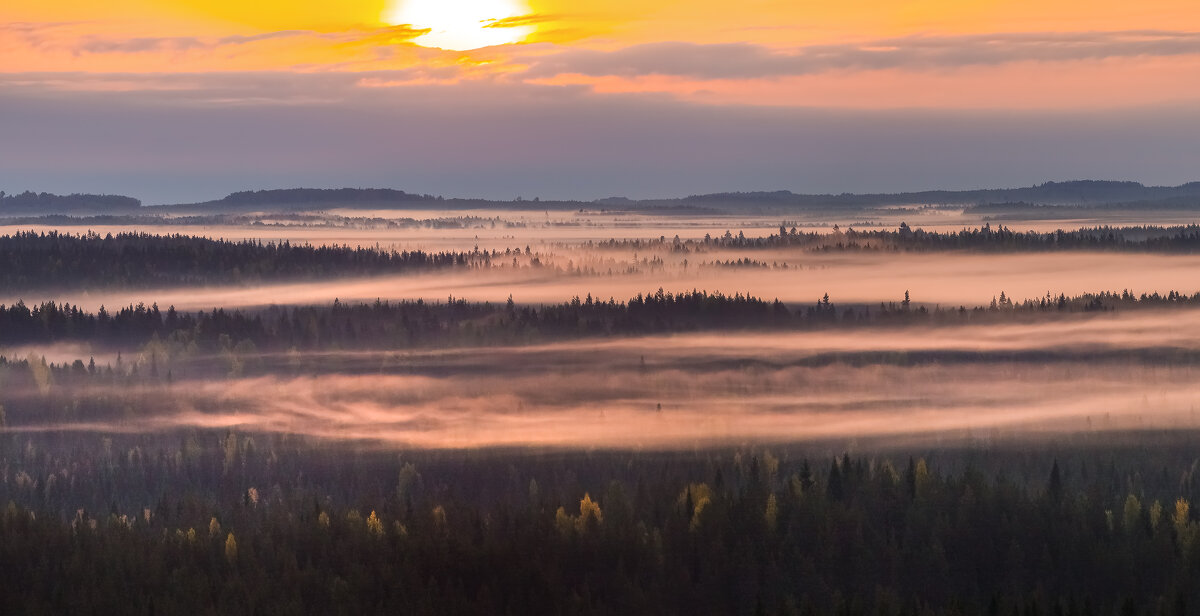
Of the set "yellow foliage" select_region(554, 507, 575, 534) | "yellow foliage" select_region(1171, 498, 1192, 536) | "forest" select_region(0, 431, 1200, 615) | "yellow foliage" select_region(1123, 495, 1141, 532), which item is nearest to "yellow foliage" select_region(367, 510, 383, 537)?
"forest" select_region(0, 431, 1200, 615)

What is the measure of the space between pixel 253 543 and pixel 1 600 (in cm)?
3438

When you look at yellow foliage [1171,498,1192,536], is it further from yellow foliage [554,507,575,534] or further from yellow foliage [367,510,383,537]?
yellow foliage [367,510,383,537]

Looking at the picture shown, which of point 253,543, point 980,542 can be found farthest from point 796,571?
point 253,543

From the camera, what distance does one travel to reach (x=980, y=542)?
169 meters

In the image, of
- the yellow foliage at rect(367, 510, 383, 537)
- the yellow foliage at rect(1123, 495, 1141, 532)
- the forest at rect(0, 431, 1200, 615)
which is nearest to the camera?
the forest at rect(0, 431, 1200, 615)

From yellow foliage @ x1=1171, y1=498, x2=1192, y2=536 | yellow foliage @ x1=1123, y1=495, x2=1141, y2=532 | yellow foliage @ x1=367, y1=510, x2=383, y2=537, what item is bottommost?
yellow foliage @ x1=1171, y1=498, x2=1192, y2=536

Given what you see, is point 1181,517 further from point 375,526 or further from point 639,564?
point 375,526

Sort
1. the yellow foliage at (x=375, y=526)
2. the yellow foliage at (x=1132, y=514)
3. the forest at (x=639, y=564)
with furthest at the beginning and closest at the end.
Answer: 1. the yellow foliage at (x=375, y=526)
2. the yellow foliage at (x=1132, y=514)
3. the forest at (x=639, y=564)

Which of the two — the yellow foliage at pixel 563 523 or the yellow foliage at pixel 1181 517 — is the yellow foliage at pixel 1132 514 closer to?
the yellow foliage at pixel 1181 517

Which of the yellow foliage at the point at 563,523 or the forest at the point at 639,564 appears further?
the yellow foliage at the point at 563,523

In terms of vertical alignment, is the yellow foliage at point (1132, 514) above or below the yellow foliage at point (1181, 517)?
above

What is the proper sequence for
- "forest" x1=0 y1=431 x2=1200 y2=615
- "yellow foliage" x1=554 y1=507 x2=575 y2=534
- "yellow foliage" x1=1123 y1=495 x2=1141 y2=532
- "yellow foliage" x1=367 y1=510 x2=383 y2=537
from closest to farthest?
"forest" x1=0 y1=431 x2=1200 y2=615, "yellow foliage" x1=1123 y1=495 x2=1141 y2=532, "yellow foliage" x1=367 y1=510 x2=383 y2=537, "yellow foliage" x1=554 y1=507 x2=575 y2=534

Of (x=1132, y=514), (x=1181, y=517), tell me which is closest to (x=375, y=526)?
(x=1132, y=514)

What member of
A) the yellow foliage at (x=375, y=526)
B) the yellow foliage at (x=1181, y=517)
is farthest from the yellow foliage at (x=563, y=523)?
the yellow foliage at (x=1181, y=517)
